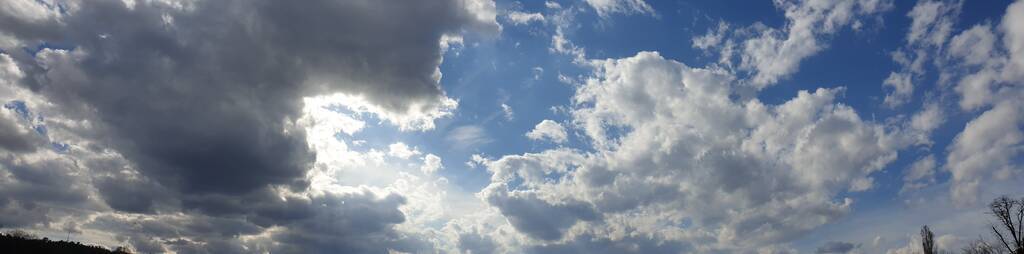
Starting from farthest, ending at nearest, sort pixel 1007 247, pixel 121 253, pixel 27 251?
pixel 121 253
pixel 27 251
pixel 1007 247

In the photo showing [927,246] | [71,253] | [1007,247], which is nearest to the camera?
[1007,247]

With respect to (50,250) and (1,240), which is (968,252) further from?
(1,240)

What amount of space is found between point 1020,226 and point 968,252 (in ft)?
138

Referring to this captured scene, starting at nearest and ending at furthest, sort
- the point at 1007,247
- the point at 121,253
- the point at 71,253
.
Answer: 1. the point at 1007,247
2. the point at 71,253
3. the point at 121,253

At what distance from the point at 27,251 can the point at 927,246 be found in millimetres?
249307

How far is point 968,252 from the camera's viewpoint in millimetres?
111562

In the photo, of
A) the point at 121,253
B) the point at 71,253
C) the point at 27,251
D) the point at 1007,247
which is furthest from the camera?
the point at 121,253

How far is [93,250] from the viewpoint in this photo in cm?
17700

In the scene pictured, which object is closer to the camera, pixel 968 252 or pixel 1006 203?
pixel 1006 203

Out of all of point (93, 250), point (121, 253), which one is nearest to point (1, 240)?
point (93, 250)

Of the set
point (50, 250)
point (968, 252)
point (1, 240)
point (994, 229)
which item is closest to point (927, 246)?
point (968, 252)

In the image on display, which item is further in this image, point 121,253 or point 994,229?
point 121,253

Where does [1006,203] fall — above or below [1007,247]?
above

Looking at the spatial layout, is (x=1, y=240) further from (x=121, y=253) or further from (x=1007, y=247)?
(x=1007, y=247)
